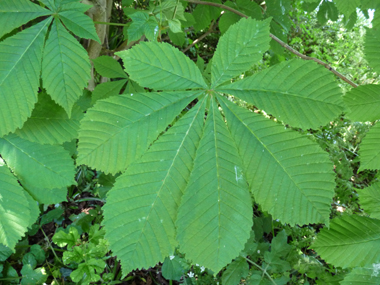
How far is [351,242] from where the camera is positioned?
3.80ft

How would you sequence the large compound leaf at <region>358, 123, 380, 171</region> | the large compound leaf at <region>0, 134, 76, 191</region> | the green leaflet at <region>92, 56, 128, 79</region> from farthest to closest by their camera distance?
the green leaflet at <region>92, 56, 128, 79</region> < the large compound leaf at <region>0, 134, 76, 191</region> < the large compound leaf at <region>358, 123, 380, 171</region>

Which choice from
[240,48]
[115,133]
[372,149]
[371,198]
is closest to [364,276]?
[371,198]

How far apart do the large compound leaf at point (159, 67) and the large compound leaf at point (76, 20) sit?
Answer: 0.79 ft

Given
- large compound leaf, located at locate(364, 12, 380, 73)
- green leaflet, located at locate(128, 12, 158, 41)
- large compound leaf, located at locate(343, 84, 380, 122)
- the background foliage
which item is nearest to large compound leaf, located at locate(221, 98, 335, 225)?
the background foliage

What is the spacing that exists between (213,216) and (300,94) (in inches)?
18.4

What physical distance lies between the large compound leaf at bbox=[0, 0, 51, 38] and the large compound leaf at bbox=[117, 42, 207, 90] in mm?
439

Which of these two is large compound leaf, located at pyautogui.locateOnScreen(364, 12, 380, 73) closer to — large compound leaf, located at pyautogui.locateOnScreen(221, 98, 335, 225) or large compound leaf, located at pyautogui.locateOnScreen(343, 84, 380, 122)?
large compound leaf, located at pyautogui.locateOnScreen(343, 84, 380, 122)

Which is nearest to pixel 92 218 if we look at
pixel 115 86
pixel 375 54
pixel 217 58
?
pixel 115 86

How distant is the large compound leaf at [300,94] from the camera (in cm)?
83

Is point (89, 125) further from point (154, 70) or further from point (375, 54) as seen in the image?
point (375, 54)

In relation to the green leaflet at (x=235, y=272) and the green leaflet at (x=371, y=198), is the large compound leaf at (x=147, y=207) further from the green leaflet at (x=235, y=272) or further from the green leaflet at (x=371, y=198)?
the green leaflet at (x=235, y=272)

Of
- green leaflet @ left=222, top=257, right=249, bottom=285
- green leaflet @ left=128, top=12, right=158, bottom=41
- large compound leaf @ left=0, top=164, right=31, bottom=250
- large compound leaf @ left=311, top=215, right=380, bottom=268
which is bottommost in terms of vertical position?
green leaflet @ left=222, top=257, right=249, bottom=285

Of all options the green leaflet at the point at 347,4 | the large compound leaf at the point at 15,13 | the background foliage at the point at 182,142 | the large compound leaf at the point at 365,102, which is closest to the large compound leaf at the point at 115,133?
the background foliage at the point at 182,142

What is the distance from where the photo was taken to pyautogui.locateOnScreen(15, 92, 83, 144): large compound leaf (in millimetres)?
1095
